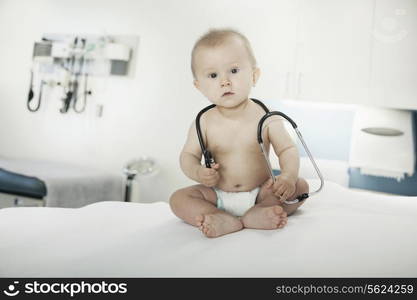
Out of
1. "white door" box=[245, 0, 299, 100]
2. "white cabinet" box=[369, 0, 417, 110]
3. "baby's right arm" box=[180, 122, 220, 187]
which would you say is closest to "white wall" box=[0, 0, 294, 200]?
"white door" box=[245, 0, 299, 100]

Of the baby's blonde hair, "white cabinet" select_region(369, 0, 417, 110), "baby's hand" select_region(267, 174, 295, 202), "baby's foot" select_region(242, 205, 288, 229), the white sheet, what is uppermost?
"white cabinet" select_region(369, 0, 417, 110)

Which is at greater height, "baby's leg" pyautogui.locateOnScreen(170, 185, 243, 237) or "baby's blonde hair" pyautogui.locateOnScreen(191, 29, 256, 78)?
"baby's blonde hair" pyautogui.locateOnScreen(191, 29, 256, 78)

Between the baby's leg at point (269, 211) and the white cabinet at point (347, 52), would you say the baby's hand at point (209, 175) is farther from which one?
the white cabinet at point (347, 52)

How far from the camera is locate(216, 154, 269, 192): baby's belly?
0.63m

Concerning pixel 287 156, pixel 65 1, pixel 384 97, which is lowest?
pixel 287 156

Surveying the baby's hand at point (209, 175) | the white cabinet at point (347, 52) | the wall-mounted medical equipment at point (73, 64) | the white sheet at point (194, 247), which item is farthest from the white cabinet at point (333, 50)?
the baby's hand at point (209, 175)

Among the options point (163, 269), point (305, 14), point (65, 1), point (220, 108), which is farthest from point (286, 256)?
point (65, 1)

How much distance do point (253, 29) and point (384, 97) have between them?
50 centimetres

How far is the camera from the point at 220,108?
2.09 feet

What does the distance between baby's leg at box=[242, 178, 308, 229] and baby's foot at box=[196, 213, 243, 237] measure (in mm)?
22

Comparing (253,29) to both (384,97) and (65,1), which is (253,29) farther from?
(65,1)

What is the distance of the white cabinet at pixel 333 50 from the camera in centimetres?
141

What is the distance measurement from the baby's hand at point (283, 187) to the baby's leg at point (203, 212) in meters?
0.06

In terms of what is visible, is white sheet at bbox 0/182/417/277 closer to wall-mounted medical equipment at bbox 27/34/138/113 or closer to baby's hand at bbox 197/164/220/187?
baby's hand at bbox 197/164/220/187
